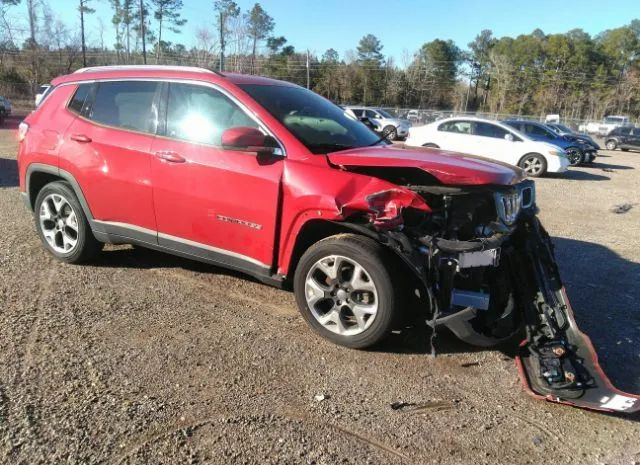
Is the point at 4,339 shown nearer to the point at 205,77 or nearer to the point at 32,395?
the point at 32,395

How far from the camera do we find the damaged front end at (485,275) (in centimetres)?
317

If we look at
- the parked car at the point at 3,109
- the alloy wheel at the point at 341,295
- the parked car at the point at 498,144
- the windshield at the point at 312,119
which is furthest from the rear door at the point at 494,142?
the parked car at the point at 3,109

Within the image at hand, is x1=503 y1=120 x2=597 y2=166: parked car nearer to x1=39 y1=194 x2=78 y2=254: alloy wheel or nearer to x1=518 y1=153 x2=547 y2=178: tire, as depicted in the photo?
x1=518 y1=153 x2=547 y2=178: tire

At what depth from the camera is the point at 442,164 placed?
3.48 meters

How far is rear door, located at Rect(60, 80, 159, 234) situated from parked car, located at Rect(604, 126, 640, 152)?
104 feet

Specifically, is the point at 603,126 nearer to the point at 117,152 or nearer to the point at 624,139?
the point at 624,139

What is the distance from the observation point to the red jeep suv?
3.30 metres

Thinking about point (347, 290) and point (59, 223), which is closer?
point (347, 290)

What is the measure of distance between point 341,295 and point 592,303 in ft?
8.60

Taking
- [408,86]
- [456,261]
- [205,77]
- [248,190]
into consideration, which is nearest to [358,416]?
[456,261]

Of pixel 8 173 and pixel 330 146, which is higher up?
pixel 330 146

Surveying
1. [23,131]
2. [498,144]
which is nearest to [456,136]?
[498,144]

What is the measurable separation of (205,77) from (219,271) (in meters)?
1.81

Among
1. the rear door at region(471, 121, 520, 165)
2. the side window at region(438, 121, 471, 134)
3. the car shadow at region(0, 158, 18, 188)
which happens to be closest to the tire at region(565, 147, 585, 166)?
the rear door at region(471, 121, 520, 165)
